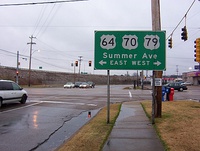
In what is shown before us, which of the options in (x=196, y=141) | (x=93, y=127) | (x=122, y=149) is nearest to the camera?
(x=122, y=149)

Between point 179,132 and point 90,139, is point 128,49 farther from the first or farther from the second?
point 90,139

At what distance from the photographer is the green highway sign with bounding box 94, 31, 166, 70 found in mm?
10445

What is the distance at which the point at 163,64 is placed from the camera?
1037 cm

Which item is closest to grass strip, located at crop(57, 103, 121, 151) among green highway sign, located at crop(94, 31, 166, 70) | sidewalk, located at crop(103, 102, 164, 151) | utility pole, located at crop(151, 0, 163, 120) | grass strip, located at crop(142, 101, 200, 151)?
sidewalk, located at crop(103, 102, 164, 151)

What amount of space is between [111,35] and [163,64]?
2.30 metres

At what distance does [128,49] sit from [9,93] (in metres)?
9.36

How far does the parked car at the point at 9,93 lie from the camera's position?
52.6 ft

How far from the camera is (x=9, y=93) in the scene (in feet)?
54.8

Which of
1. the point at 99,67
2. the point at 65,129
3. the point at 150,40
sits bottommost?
the point at 65,129

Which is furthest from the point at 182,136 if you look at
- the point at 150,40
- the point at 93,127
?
the point at 150,40

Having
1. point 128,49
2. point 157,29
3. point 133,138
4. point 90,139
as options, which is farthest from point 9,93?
point 133,138

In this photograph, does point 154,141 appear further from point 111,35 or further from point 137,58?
point 111,35

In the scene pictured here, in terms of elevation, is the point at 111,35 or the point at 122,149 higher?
the point at 111,35

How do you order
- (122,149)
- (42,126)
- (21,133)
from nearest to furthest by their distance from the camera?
(122,149) → (21,133) → (42,126)
